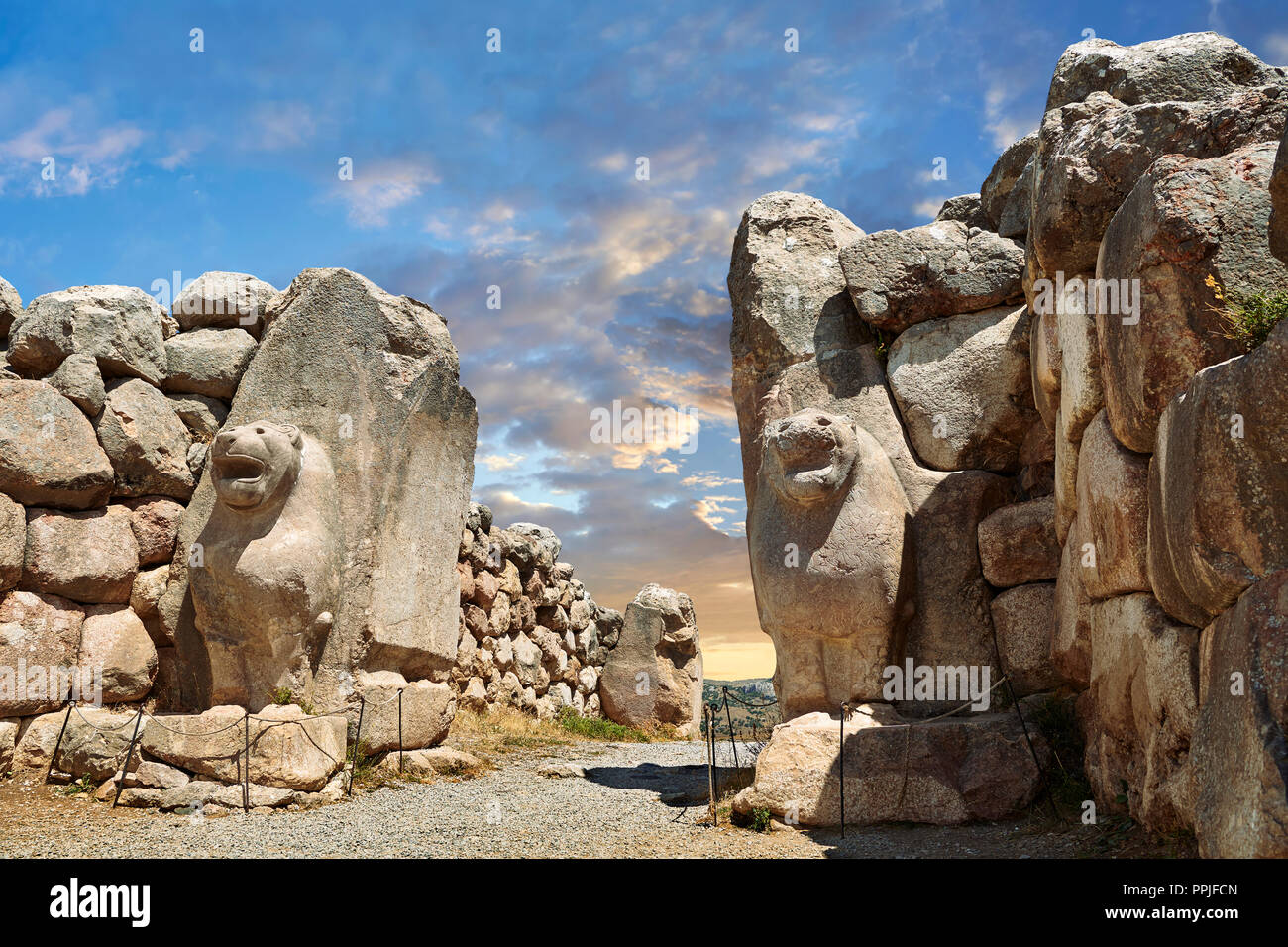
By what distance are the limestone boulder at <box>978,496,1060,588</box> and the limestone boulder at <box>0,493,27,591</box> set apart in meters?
6.32

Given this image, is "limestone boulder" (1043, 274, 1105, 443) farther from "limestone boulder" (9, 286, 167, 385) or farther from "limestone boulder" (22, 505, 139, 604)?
"limestone boulder" (9, 286, 167, 385)

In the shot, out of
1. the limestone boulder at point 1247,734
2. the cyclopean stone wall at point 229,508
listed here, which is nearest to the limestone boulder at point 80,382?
the cyclopean stone wall at point 229,508

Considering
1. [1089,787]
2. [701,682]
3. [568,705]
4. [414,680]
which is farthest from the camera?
[701,682]

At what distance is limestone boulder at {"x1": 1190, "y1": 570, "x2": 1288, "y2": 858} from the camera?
291 centimetres

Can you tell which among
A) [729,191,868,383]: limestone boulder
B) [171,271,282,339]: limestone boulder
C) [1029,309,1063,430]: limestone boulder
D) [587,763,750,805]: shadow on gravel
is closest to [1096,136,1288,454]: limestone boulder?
[1029,309,1063,430]: limestone boulder

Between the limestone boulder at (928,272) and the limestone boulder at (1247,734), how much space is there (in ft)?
13.9

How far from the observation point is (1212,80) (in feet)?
19.1

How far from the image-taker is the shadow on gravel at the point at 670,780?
7191 mm

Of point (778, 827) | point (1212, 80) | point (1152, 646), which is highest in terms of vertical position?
point (1212, 80)

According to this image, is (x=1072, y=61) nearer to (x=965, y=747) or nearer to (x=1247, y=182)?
(x=1247, y=182)

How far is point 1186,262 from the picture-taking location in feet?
13.4

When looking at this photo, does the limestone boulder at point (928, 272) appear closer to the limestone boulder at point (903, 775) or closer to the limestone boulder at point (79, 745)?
the limestone boulder at point (903, 775)
